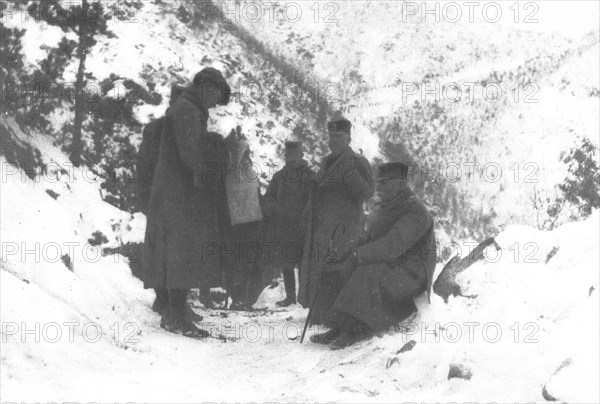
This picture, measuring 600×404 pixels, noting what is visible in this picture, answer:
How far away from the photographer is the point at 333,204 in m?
6.38

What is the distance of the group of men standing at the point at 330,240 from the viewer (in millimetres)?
5242

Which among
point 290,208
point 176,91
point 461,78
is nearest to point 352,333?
point 176,91

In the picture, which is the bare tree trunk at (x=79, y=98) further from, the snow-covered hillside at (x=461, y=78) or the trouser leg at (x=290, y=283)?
the snow-covered hillside at (x=461, y=78)

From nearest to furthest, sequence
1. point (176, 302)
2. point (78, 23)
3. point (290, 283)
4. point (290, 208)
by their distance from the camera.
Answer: point (176, 302)
point (290, 208)
point (290, 283)
point (78, 23)

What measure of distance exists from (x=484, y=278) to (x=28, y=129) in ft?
21.8

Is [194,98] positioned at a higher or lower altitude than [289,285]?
higher

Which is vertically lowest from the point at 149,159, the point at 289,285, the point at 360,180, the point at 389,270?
the point at 289,285

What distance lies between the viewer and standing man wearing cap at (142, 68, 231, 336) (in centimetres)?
542

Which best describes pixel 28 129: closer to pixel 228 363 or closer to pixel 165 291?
pixel 165 291

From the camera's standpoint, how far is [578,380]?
3.05 m

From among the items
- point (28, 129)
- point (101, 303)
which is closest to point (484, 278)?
point (101, 303)

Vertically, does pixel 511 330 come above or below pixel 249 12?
below

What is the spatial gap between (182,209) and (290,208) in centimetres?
252

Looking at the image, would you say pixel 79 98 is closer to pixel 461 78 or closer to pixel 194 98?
pixel 194 98
